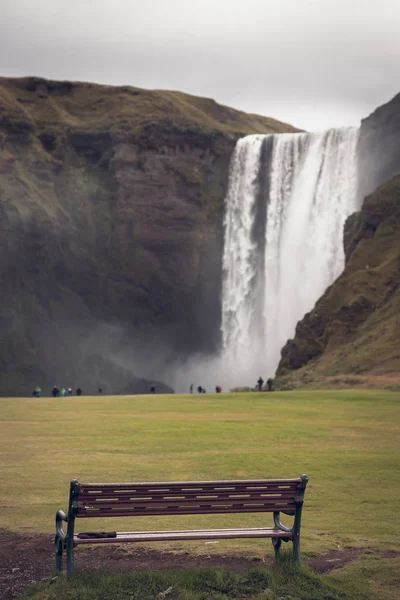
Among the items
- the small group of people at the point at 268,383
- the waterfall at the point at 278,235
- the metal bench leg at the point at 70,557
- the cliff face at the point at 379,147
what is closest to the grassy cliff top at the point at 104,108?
the waterfall at the point at 278,235

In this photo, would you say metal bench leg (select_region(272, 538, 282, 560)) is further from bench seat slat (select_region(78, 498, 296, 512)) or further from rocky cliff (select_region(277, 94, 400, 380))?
rocky cliff (select_region(277, 94, 400, 380))

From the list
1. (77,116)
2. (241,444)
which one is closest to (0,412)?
(241,444)

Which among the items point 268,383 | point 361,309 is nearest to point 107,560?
point 268,383

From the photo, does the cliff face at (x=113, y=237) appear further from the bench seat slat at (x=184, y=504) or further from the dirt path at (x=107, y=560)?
the bench seat slat at (x=184, y=504)

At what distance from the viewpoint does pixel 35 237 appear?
327ft

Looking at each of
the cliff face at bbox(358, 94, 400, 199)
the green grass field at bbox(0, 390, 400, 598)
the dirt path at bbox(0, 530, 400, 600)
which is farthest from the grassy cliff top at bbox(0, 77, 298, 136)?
the dirt path at bbox(0, 530, 400, 600)

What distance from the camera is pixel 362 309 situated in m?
68.1

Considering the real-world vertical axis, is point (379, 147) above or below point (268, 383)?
above

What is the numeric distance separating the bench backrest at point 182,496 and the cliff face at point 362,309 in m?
48.3

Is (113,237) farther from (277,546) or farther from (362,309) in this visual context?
(277,546)

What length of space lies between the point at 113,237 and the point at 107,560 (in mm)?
92876

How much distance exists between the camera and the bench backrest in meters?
10.2

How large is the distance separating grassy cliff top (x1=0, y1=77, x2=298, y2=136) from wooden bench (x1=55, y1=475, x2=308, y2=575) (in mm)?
95033

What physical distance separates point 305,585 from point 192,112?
105093 mm
